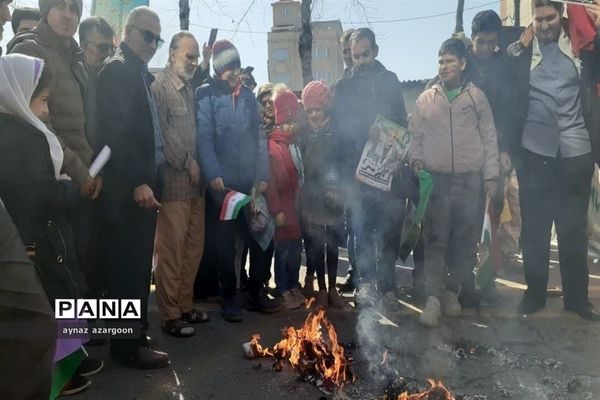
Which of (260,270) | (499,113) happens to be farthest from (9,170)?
(499,113)

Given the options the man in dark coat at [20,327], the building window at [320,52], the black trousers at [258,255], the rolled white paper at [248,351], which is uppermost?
the building window at [320,52]

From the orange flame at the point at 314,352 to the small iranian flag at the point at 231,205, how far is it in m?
1.08

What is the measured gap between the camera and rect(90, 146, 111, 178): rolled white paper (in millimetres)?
3445

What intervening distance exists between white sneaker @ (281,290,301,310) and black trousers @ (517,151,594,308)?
2191mm

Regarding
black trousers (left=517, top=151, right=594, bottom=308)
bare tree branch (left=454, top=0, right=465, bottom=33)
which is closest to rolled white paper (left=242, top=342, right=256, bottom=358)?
black trousers (left=517, top=151, right=594, bottom=308)

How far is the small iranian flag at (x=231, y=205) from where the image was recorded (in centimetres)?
436

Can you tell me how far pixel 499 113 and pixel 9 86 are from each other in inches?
162

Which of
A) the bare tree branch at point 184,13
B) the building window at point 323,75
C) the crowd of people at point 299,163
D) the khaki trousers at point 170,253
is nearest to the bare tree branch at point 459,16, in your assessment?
the bare tree branch at point 184,13

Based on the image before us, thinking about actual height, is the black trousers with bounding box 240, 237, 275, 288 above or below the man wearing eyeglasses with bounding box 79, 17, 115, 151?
below

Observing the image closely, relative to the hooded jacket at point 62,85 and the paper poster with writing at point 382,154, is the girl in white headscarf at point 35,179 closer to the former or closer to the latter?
the hooded jacket at point 62,85

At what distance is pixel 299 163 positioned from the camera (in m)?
4.98

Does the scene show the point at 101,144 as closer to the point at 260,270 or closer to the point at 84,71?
the point at 84,71

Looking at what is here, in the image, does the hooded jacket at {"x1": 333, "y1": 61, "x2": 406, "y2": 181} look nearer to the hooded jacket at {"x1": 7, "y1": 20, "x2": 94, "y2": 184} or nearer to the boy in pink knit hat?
the boy in pink knit hat

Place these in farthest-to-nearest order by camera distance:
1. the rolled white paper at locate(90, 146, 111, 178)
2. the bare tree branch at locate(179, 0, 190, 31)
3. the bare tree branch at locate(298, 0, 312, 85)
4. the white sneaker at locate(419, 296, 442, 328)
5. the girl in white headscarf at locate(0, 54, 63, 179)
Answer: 1. the bare tree branch at locate(298, 0, 312, 85)
2. the bare tree branch at locate(179, 0, 190, 31)
3. the white sneaker at locate(419, 296, 442, 328)
4. the rolled white paper at locate(90, 146, 111, 178)
5. the girl in white headscarf at locate(0, 54, 63, 179)
